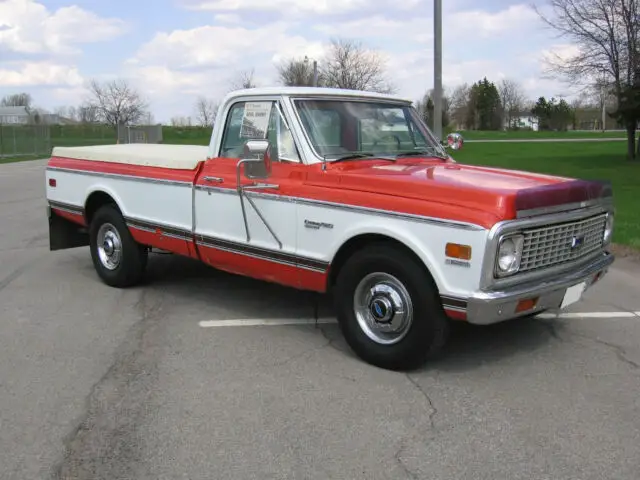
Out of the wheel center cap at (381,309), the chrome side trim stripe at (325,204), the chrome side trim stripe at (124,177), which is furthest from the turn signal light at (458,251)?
the chrome side trim stripe at (124,177)

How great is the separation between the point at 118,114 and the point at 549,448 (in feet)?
233

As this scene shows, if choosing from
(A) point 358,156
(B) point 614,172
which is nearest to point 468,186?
(A) point 358,156

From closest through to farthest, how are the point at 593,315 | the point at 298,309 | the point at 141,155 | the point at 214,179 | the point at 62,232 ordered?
the point at 214,179 < the point at 593,315 < the point at 298,309 < the point at 141,155 < the point at 62,232

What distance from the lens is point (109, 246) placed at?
700cm

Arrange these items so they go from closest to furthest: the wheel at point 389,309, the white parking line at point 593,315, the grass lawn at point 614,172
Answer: the wheel at point 389,309
the white parking line at point 593,315
the grass lawn at point 614,172

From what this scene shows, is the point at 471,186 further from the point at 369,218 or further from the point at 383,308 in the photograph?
the point at 383,308

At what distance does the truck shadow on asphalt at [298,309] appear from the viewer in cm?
498

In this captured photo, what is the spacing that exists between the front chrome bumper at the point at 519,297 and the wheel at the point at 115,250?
3883mm

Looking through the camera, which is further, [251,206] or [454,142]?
[454,142]

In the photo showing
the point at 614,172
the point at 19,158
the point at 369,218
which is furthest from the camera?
the point at 19,158

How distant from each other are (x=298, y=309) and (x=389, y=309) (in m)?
1.81

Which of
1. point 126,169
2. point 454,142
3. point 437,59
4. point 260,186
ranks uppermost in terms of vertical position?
point 437,59

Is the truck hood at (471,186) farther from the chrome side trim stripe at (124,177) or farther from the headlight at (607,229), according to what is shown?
the chrome side trim stripe at (124,177)

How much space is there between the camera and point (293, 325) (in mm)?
5676
